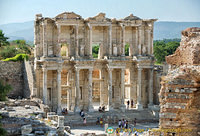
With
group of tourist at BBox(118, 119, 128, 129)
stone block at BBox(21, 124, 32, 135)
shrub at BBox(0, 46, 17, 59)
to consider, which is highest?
shrub at BBox(0, 46, 17, 59)

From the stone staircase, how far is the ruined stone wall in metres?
6.60

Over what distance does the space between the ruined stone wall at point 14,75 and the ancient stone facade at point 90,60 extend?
3.74 metres

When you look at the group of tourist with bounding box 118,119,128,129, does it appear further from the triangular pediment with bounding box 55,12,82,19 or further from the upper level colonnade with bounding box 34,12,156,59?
the triangular pediment with bounding box 55,12,82,19

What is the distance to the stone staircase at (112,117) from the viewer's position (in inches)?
1230

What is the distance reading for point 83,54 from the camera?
33.8 metres

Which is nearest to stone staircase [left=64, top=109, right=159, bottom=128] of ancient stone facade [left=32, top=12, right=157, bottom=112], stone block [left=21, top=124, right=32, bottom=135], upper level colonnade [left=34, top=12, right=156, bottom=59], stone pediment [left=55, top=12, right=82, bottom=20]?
ancient stone facade [left=32, top=12, right=157, bottom=112]

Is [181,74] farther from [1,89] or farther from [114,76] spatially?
[114,76]

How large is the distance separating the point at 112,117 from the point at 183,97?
20.2 metres

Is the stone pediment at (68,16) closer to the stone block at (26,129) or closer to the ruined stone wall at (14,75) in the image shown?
the ruined stone wall at (14,75)

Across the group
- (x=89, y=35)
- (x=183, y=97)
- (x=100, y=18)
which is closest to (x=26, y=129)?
(x=183, y=97)

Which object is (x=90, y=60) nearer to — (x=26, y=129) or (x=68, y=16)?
(x=68, y=16)

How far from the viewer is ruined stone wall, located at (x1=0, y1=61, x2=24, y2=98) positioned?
1382 inches

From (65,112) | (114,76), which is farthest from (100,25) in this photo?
(65,112)

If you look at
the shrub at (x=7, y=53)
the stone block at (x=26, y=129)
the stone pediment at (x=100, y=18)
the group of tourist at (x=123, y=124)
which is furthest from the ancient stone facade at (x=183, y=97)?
the shrub at (x=7, y=53)
